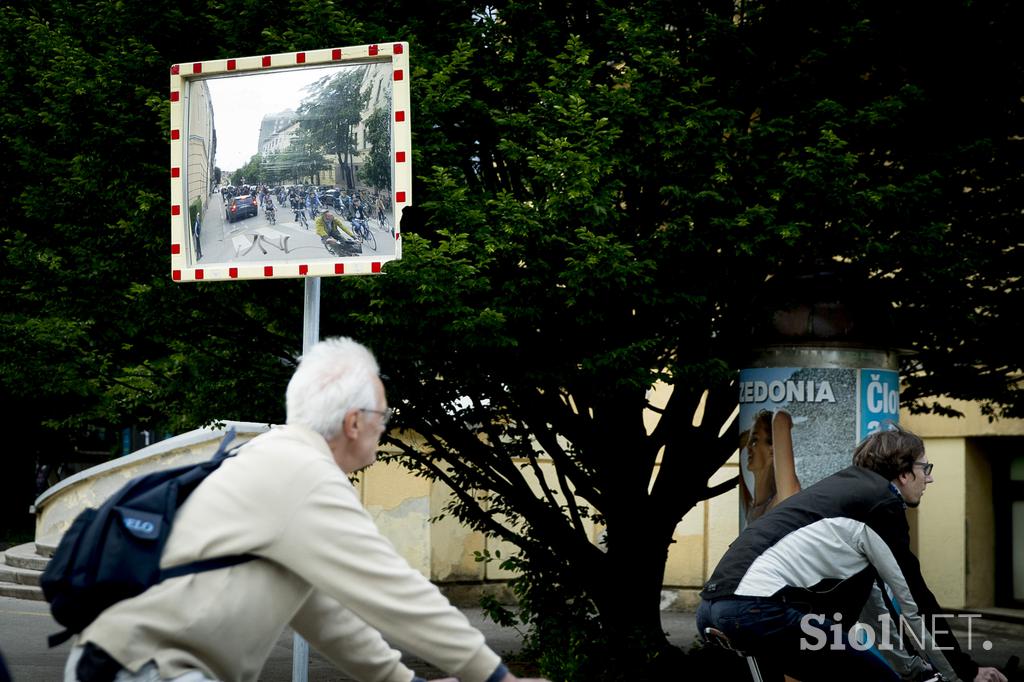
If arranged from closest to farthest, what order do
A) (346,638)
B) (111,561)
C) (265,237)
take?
(111,561)
(346,638)
(265,237)

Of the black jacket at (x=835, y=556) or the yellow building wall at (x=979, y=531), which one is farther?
the yellow building wall at (x=979, y=531)

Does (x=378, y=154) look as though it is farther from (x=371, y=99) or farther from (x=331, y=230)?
(x=331, y=230)

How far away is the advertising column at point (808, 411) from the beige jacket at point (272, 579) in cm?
591

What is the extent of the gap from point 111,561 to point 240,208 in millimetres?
3249

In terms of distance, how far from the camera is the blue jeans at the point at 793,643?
4715 mm

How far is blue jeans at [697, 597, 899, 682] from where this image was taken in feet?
15.5

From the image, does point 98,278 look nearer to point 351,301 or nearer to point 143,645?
point 351,301

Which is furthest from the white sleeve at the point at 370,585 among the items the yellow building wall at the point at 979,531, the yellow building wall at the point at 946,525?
the yellow building wall at the point at 979,531

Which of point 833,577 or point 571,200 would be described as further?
point 571,200

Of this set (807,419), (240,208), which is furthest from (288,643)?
(240,208)

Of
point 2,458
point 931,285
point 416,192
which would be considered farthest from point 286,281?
point 2,458

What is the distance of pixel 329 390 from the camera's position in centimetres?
295

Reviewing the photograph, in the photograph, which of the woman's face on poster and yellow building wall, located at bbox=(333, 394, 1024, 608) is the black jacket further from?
yellow building wall, located at bbox=(333, 394, 1024, 608)

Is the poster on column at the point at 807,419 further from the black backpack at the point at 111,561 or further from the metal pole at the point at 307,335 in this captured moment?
the black backpack at the point at 111,561
